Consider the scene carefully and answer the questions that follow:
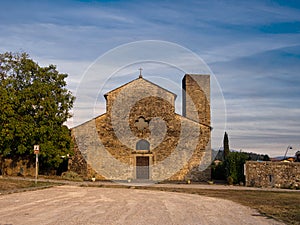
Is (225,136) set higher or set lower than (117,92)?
lower

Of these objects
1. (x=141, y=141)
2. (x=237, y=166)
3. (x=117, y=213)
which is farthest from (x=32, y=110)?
(x=117, y=213)

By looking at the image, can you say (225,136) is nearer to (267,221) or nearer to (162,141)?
(162,141)

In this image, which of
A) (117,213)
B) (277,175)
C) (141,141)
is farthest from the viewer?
(141,141)

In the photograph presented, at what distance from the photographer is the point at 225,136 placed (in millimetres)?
→ 36875

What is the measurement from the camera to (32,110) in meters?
30.5

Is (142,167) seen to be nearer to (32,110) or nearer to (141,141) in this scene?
(141,141)

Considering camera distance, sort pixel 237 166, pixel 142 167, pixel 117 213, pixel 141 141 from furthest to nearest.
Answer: pixel 141 141 → pixel 142 167 → pixel 237 166 → pixel 117 213

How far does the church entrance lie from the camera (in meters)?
32.3

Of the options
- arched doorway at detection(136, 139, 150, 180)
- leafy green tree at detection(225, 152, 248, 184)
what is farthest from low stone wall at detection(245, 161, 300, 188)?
arched doorway at detection(136, 139, 150, 180)

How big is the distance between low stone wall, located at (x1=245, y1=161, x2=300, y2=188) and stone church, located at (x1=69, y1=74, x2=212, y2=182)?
14.9ft

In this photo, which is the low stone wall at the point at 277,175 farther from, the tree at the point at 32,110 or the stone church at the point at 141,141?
the tree at the point at 32,110

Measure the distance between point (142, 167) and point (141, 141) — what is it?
7.28 feet

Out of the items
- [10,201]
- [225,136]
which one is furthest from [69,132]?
[10,201]

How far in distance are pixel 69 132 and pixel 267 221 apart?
23549 millimetres
